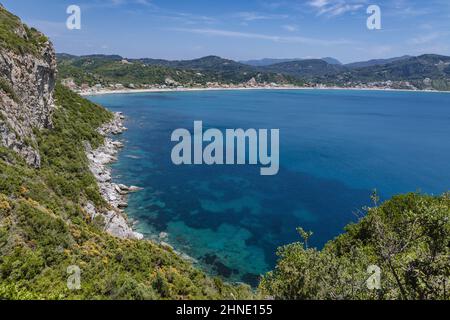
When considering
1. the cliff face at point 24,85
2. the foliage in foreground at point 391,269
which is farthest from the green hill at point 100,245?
the cliff face at point 24,85

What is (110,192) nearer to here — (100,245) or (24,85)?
(24,85)

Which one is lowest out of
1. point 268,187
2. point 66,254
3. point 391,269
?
point 268,187

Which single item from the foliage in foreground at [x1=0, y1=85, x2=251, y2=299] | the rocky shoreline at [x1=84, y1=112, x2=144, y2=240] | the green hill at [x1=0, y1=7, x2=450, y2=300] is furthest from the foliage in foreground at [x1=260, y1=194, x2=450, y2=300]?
the rocky shoreline at [x1=84, y1=112, x2=144, y2=240]

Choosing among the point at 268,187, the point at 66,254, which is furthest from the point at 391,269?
the point at 268,187

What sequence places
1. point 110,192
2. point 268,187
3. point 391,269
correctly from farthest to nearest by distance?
point 268,187 → point 110,192 → point 391,269
